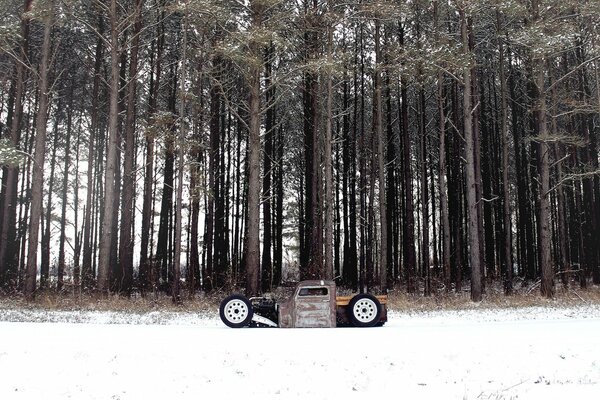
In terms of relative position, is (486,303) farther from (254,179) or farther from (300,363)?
(300,363)

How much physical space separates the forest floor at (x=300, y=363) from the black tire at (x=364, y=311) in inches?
40.8

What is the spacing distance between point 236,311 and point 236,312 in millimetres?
21

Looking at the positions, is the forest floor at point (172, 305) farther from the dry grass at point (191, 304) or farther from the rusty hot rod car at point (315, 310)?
the rusty hot rod car at point (315, 310)

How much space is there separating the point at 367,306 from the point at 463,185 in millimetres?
23444

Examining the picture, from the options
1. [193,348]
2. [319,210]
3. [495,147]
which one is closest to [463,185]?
[495,147]

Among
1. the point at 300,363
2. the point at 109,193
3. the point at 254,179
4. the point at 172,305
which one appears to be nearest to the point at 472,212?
the point at 254,179

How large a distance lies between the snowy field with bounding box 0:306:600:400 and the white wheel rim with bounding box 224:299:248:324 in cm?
154

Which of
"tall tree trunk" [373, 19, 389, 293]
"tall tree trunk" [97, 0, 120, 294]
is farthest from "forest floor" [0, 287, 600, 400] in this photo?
"tall tree trunk" [373, 19, 389, 293]

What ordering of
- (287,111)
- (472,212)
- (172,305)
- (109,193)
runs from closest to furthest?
(172,305)
(109,193)
(472,212)
(287,111)

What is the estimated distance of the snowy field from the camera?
570 centimetres

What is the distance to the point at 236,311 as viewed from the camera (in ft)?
36.3

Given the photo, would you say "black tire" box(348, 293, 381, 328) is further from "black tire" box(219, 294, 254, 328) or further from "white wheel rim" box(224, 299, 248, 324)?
"white wheel rim" box(224, 299, 248, 324)

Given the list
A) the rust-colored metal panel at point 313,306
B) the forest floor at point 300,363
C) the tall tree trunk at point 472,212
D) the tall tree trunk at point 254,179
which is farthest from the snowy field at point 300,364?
the tall tree trunk at point 472,212

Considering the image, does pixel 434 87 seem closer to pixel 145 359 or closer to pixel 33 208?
pixel 33 208
